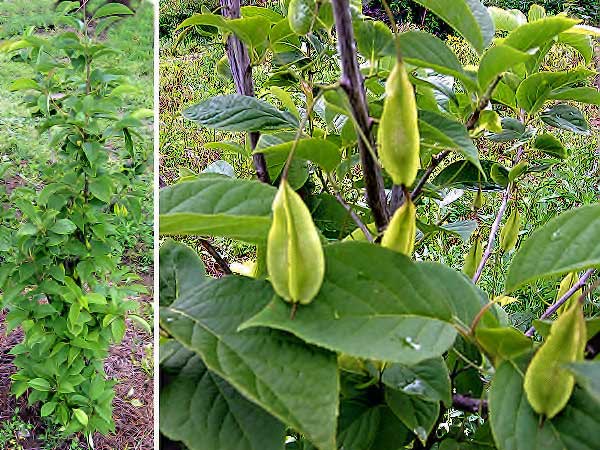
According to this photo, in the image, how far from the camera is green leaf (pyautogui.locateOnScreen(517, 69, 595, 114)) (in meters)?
0.50

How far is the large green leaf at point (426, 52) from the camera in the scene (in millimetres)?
392

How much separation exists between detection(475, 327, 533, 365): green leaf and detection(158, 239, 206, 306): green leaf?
0.15 meters

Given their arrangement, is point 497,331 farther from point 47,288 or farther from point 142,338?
point 142,338

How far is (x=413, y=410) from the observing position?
1.25ft

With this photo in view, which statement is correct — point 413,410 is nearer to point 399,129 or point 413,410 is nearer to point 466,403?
point 466,403

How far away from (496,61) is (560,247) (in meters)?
0.14

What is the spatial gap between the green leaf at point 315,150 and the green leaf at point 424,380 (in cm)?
14

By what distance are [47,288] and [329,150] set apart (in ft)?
3.10

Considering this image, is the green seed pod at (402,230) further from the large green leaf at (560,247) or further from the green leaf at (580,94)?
the green leaf at (580,94)

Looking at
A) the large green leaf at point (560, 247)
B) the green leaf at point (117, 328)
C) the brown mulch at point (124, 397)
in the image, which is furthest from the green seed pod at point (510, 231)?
the brown mulch at point (124, 397)

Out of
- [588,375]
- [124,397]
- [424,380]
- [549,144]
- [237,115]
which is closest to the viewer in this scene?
[588,375]

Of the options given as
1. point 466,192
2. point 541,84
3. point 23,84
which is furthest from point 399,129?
point 466,192

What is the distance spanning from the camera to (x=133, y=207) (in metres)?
1.30

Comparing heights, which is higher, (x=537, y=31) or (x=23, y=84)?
(x=537, y=31)
